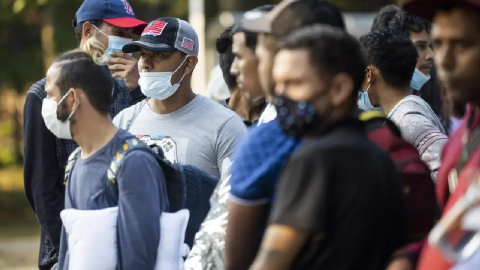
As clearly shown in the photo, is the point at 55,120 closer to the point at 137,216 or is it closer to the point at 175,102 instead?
the point at 137,216

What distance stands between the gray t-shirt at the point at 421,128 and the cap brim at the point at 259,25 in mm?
1421

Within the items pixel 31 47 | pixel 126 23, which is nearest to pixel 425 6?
pixel 126 23

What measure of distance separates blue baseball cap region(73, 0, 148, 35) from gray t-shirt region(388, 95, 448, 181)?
1.93 meters

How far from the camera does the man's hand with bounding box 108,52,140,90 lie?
554 cm

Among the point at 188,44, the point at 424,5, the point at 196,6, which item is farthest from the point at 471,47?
the point at 196,6

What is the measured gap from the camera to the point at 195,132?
4.71 meters

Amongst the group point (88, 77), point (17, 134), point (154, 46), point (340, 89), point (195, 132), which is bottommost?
point (17, 134)

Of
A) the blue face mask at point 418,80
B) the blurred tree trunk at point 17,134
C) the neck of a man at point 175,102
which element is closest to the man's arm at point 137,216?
the neck of a man at point 175,102

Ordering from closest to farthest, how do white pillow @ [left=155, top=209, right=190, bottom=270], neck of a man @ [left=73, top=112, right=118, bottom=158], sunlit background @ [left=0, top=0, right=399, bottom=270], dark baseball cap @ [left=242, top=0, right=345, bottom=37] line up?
dark baseball cap @ [left=242, top=0, right=345, bottom=37] < white pillow @ [left=155, top=209, right=190, bottom=270] < neck of a man @ [left=73, top=112, right=118, bottom=158] < sunlit background @ [left=0, top=0, right=399, bottom=270]

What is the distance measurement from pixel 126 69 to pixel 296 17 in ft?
9.17

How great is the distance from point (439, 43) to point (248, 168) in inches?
27.6

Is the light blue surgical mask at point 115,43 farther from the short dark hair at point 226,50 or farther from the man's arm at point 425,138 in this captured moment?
the man's arm at point 425,138

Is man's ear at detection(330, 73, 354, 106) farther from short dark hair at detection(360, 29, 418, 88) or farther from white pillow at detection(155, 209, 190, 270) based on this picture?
short dark hair at detection(360, 29, 418, 88)

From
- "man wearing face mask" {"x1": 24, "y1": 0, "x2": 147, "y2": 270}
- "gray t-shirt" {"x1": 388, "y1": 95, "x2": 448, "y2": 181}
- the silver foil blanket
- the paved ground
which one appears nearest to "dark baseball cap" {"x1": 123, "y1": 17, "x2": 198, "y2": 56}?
"man wearing face mask" {"x1": 24, "y1": 0, "x2": 147, "y2": 270}
